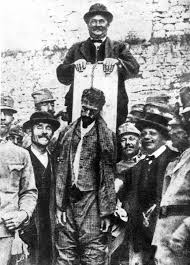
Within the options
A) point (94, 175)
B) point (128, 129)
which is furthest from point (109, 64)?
point (94, 175)

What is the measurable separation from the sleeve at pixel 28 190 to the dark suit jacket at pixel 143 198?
0.88 metres

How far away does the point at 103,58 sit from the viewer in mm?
5199

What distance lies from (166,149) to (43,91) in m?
1.39

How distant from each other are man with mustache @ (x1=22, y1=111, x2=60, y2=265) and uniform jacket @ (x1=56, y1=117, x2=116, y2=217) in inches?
5.2

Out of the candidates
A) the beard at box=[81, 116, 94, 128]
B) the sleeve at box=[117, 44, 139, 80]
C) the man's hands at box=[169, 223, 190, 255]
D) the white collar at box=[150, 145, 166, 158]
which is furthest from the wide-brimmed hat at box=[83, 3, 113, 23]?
the man's hands at box=[169, 223, 190, 255]

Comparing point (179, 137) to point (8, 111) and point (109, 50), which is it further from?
point (8, 111)

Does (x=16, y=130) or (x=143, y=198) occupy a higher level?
(x=16, y=130)

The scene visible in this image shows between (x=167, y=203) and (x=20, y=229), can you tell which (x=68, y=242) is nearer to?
(x=20, y=229)

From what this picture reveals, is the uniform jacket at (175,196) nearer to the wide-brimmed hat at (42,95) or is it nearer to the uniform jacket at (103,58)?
the uniform jacket at (103,58)

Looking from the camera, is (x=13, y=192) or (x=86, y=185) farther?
(x=13, y=192)

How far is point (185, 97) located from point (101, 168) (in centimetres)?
98

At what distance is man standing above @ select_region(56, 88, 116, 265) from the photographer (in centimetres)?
477

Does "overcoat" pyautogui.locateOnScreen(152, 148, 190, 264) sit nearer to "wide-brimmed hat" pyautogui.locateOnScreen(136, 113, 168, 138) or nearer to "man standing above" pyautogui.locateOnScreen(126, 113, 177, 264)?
"man standing above" pyautogui.locateOnScreen(126, 113, 177, 264)

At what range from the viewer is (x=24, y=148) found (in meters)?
5.23
